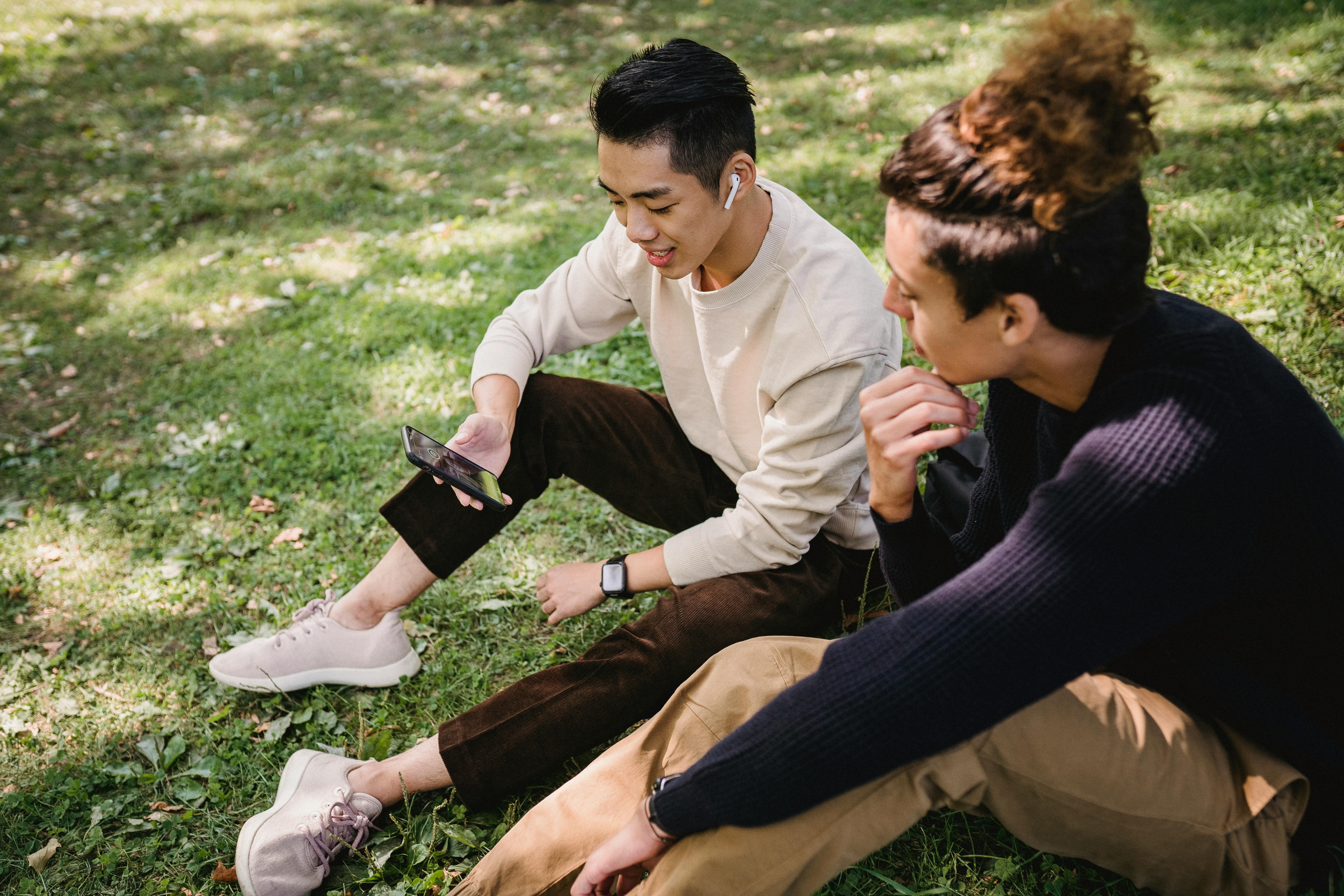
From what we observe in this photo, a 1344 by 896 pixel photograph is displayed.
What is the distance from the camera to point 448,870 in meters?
2.42

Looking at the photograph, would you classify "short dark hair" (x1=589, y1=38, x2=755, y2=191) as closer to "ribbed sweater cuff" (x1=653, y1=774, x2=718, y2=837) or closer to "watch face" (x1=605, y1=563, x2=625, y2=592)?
"watch face" (x1=605, y1=563, x2=625, y2=592)

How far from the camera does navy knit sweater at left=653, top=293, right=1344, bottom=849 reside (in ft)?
4.60

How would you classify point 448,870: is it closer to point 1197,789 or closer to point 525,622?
point 525,622

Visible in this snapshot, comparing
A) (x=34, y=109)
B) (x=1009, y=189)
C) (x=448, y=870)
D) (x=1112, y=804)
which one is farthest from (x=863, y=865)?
(x=34, y=109)

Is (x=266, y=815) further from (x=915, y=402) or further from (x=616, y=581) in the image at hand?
(x=915, y=402)

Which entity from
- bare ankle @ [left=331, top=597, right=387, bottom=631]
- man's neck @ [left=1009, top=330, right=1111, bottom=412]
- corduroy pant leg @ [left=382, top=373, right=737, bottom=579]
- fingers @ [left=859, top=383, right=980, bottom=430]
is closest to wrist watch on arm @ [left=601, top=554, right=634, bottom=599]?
corduroy pant leg @ [left=382, top=373, right=737, bottom=579]

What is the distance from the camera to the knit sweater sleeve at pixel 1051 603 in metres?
1.39

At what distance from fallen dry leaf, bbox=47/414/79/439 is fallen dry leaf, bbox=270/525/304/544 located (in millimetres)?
1890

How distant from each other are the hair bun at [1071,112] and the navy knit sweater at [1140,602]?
0.33 meters

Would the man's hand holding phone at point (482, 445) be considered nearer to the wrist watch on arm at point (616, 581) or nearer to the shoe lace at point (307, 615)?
the wrist watch on arm at point (616, 581)

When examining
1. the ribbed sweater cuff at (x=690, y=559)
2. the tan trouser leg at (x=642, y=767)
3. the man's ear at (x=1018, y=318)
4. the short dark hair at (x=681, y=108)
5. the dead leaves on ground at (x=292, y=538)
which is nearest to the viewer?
the man's ear at (x=1018, y=318)

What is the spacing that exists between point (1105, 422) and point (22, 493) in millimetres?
4942

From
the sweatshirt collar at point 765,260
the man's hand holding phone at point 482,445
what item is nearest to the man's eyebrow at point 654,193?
the sweatshirt collar at point 765,260

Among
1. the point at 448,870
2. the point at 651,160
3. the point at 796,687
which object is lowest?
the point at 448,870
